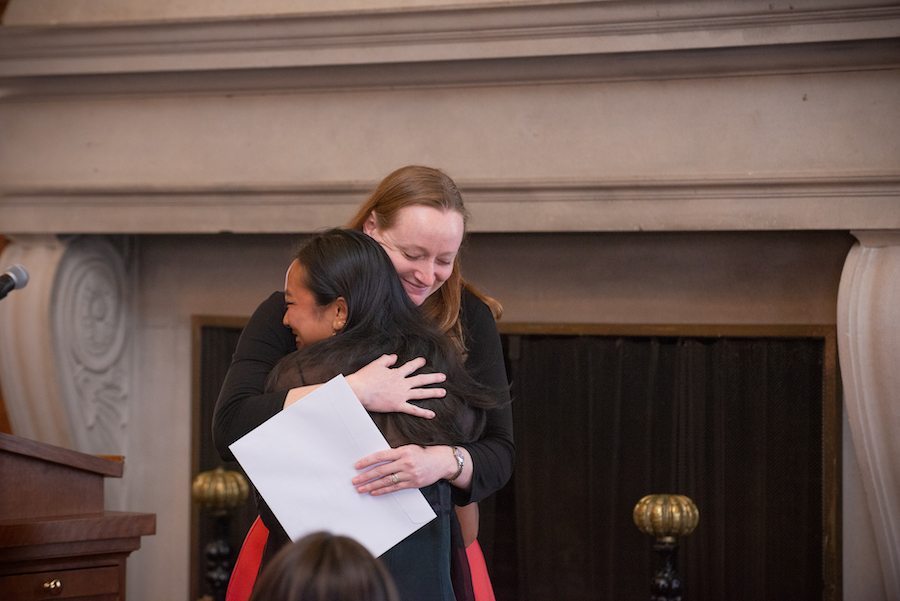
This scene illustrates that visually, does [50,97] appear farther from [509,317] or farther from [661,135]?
[661,135]

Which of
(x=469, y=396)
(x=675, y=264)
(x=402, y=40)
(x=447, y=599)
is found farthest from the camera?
(x=675, y=264)

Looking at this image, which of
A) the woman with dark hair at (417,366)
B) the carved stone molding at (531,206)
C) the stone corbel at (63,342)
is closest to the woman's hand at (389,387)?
the woman with dark hair at (417,366)

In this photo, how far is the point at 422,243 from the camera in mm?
1544

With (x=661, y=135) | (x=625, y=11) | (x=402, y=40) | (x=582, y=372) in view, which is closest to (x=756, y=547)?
(x=582, y=372)

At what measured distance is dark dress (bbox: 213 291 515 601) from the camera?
3.94 ft

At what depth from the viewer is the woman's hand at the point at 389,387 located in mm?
1181

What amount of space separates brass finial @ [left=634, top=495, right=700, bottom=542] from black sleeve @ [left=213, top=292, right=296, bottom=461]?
1.33 metres

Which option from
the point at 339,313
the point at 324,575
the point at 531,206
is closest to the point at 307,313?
the point at 339,313

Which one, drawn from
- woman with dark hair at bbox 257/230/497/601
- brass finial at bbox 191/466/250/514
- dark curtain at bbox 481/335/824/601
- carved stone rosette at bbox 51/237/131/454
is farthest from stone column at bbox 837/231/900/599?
carved stone rosette at bbox 51/237/131/454

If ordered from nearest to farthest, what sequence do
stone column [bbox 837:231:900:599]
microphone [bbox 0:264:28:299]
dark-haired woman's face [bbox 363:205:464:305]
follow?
dark-haired woman's face [bbox 363:205:464:305] < microphone [bbox 0:264:28:299] < stone column [bbox 837:231:900:599]

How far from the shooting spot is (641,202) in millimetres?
2457

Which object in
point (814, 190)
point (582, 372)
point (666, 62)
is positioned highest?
point (666, 62)

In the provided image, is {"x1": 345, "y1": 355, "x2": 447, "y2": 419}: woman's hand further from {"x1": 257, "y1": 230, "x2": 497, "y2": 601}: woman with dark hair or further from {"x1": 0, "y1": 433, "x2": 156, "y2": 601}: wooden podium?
{"x1": 0, "y1": 433, "x2": 156, "y2": 601}: wooden podium

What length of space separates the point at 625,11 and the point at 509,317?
3.33ft
